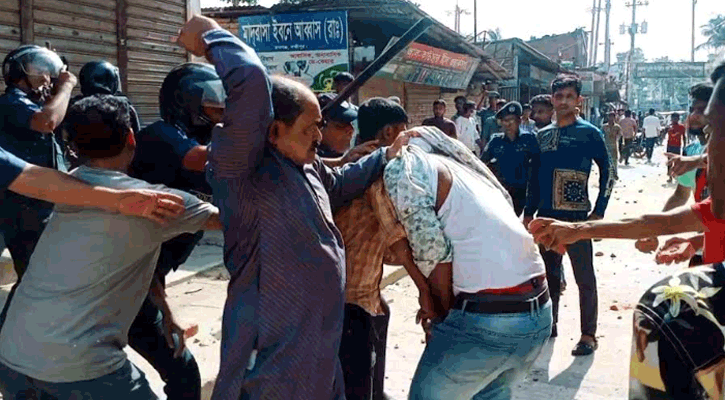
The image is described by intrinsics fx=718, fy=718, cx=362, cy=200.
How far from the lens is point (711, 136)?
1629mm

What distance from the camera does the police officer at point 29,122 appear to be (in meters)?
3.54

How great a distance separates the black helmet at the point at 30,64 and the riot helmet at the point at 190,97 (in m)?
1.26

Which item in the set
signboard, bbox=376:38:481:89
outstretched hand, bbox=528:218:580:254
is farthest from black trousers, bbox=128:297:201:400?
signboard, bbox=376:38:481:89

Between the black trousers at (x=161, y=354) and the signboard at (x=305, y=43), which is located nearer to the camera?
the black trousers at (x=161, y=354)

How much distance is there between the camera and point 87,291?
2047 millimetres

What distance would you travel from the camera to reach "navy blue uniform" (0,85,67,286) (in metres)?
3.55

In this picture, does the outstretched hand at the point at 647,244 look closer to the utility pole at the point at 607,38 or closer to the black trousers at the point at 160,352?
the black trousers at the point at 160,352

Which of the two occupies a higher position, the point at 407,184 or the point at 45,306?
the point at 407,184

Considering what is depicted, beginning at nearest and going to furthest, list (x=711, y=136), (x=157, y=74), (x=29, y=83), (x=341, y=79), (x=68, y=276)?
1. (x=711, y=136)
2. (x=68, y=276)
3. (x=29, y=83)
4. (x=341, y=79)
5. (x=157, y=74)

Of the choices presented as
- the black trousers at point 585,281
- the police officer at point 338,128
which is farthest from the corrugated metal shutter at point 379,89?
the police officer at point 338,128

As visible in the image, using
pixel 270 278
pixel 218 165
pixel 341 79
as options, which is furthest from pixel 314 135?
pixel 341 79

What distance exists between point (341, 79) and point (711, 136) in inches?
171

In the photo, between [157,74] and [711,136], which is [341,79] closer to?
[157,74]

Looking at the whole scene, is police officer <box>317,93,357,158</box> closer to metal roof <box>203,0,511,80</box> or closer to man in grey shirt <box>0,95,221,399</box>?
man in grey shirt <box>0,95,221,399</box>
